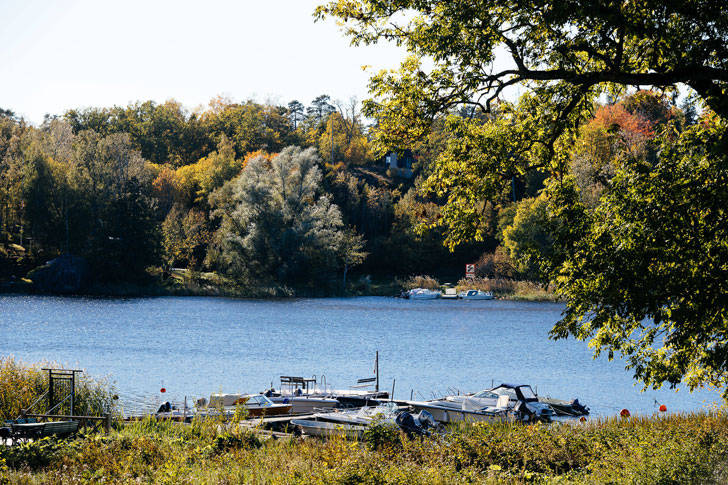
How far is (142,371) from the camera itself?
109ft

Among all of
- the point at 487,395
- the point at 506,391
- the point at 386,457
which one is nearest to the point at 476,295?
the point at 487,395

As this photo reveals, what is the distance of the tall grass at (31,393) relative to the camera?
18.0 metres

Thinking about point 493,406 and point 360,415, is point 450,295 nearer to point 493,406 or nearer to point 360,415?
point 493,406

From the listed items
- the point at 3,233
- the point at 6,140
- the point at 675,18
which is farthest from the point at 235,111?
the point at 675,18

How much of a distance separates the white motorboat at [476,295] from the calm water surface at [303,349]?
1592 centimetres

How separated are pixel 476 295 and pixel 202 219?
36495 millimetres

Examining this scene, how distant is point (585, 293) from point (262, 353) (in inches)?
1124

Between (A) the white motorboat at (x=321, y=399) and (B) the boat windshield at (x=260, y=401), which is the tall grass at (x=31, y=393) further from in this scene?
(A) the white motorboat at (x=321, y=399)

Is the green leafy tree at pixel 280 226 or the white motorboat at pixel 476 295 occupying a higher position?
the green leafy tree at pixel 280 226

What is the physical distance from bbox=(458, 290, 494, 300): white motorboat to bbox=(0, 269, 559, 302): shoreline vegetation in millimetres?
1148

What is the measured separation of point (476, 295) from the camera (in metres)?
82.8

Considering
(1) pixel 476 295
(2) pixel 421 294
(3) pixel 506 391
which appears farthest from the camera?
(2) pixel 421 294

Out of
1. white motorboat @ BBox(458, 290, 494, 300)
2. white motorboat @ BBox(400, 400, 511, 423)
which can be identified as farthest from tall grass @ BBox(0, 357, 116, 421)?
white motorboat @ BBox(458, 290, 494, 300)

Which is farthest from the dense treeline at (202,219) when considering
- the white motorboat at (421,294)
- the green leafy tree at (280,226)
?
the white motorboat at (421,294)
